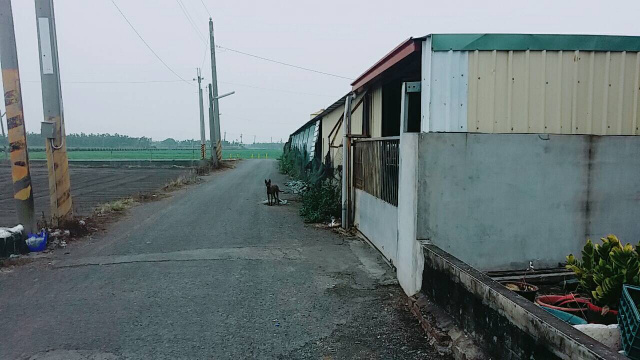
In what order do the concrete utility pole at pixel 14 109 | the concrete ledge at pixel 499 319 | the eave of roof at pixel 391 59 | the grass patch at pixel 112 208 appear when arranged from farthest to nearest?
the grass patch at pixel 112 208 → the concrete utility pole at pixel 14 109 → the eave of roof at pixel 391 59 → the concrete ledge at pixel 499 319

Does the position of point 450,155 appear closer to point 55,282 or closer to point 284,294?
point 284,294

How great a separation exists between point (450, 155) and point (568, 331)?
273 cm

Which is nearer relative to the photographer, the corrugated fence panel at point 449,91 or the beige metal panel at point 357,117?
the corrugated fence panel at point 449,91

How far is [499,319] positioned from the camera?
329cm

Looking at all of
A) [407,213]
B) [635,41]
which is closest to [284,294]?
[407,213]

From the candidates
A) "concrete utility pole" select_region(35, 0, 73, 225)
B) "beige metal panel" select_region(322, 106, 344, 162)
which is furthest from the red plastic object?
"concrete utility pole" select_region(35, 0, 73, 225)

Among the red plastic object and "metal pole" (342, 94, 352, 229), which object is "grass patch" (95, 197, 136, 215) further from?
the red plastic object

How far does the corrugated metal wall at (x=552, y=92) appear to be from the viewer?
5.18 metres

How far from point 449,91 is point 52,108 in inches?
305

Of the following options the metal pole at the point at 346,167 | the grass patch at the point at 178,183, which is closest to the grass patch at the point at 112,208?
the grass patch at the point at 178,183

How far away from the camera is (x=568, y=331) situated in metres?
→ 2.67

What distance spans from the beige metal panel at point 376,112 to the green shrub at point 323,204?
233 cm

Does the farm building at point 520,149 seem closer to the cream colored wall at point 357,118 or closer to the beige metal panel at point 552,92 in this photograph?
the beige metal panel at point 552,92

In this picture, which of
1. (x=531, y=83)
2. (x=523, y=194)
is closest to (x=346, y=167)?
(x=523, y=194)
